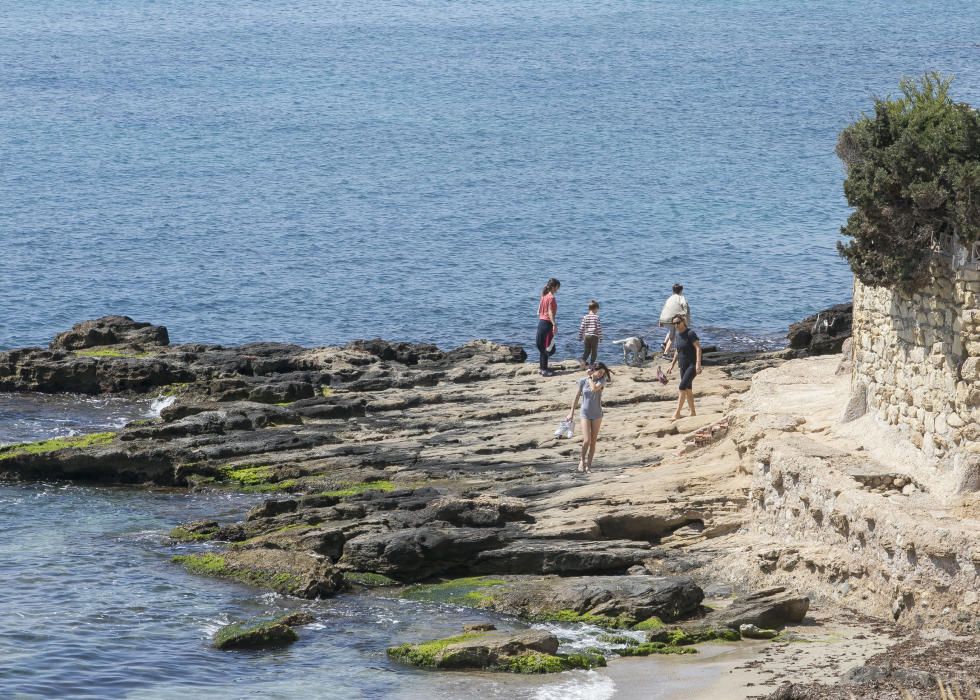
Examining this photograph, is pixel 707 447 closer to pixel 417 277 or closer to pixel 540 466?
pixel 540 466

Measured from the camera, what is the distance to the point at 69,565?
68.1ft

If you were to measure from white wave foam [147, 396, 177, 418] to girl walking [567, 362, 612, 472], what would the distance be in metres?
13.6

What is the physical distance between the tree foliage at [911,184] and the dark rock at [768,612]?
13.6 ft

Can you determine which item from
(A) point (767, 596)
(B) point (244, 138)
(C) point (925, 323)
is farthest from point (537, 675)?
(B) point (244, 138)

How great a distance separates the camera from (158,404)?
3338cm

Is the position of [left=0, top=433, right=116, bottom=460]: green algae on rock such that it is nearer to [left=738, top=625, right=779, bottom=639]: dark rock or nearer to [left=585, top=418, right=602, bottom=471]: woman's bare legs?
[left=585, top=418, right=602, bottom=471]: woman's bare legs

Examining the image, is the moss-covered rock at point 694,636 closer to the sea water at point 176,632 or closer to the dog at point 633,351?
the sea water at point 176,632

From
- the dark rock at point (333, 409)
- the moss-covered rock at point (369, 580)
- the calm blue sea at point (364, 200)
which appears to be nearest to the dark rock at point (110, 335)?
the calm blue sea at point (364, 200)

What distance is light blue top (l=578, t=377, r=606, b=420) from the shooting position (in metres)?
21.7

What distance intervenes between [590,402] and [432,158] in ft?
202

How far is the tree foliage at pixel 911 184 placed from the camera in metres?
15.7

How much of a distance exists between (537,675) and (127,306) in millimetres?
41060

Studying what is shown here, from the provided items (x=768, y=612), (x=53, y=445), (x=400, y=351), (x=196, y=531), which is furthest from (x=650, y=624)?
(x=400, y=351)

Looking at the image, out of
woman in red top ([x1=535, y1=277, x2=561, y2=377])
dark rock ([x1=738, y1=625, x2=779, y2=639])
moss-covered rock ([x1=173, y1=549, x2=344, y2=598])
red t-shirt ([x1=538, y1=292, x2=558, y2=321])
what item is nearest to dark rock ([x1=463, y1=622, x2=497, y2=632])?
moss-covered rock ([x1=173, y1=549, x2=344, y2=598])
